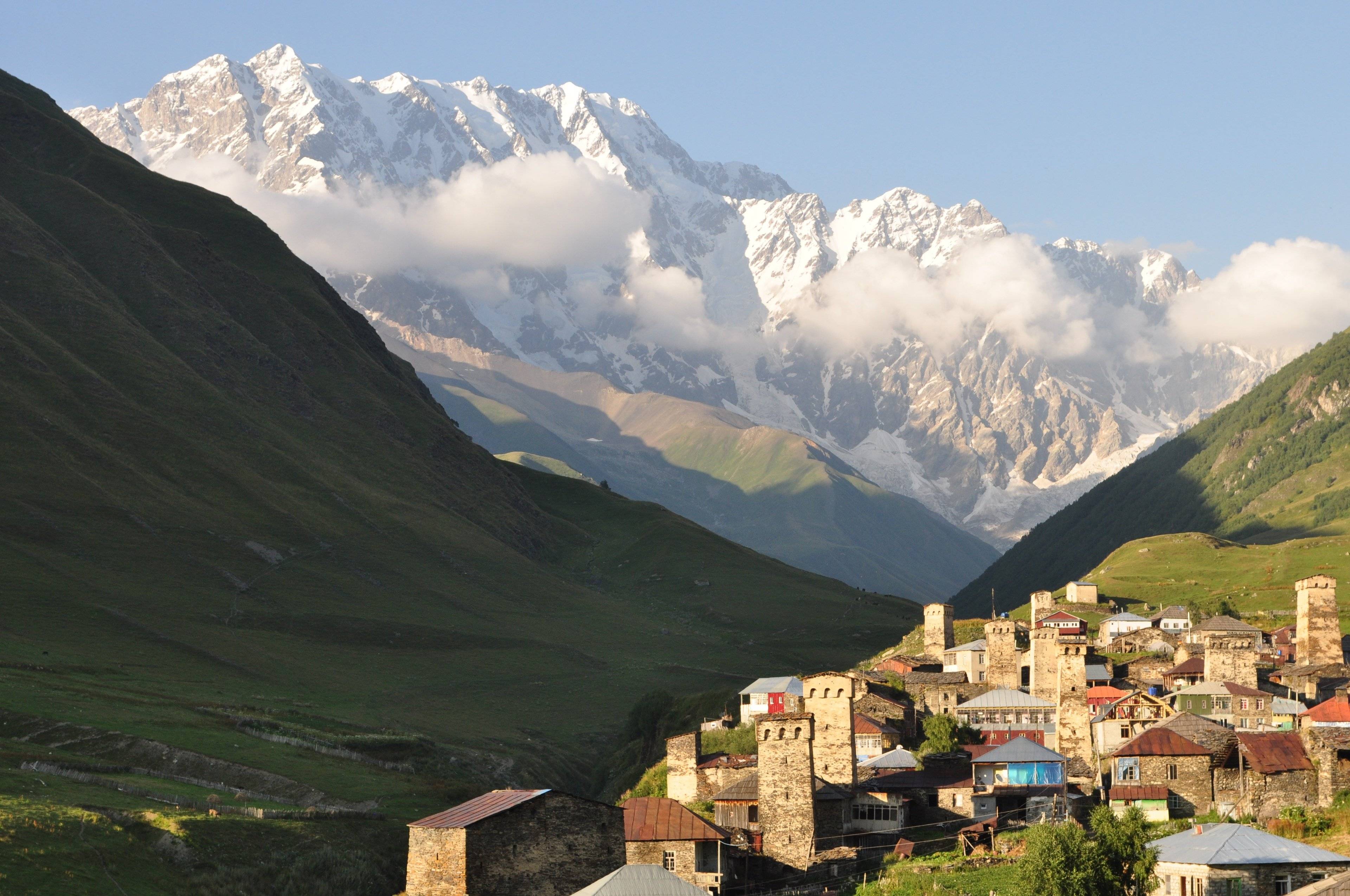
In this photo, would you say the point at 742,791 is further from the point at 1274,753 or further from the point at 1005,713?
the point at 1005,713

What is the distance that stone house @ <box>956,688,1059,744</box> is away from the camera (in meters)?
114

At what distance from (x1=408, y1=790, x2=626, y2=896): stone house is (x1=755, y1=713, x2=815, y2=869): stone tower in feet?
34.7

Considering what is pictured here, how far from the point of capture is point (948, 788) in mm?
85625

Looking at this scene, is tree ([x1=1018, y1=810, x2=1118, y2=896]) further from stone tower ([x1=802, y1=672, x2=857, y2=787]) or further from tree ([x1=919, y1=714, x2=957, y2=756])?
tree ([x1=919, y1=714, x2=957, y2=756])

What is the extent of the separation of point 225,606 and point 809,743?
138 meters

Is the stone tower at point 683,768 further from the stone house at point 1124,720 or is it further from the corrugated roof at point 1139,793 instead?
the corrugated roof at point 1139,793

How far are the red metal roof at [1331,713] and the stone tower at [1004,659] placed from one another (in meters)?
38.1

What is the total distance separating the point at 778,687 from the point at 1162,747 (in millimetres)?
57371

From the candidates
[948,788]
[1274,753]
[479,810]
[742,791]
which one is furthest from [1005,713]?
[479,810]

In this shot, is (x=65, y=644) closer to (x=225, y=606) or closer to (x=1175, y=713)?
(x=225, y=606)

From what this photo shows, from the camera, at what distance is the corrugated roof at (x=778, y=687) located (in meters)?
130

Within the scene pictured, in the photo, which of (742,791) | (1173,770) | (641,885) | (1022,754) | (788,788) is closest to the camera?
(641,885)

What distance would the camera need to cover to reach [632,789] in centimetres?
11812

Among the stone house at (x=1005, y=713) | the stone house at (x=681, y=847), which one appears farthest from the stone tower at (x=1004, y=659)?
the stone house at (x=681, y=847)
